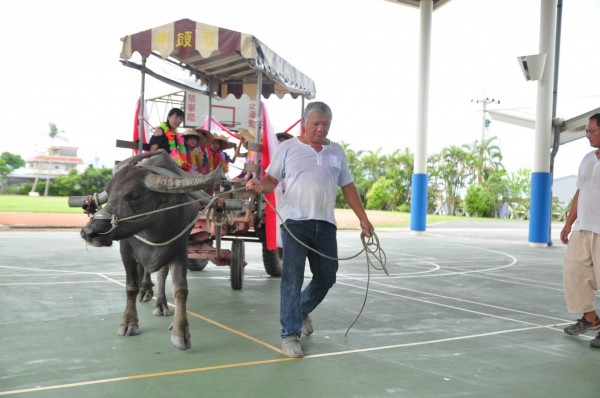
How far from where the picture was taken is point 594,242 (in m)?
5.48

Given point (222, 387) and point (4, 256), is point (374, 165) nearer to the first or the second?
point (4, 256)

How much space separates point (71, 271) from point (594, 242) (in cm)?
730

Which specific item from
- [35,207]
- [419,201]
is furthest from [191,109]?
[35,207]

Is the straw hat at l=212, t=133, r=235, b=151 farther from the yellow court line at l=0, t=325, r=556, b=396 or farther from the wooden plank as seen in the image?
the yellow court line at l=0, t=325, r=556, b=396

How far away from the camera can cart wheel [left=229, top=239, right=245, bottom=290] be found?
7676 mm

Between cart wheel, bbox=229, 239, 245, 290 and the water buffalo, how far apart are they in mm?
2260

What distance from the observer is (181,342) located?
4.74 metres

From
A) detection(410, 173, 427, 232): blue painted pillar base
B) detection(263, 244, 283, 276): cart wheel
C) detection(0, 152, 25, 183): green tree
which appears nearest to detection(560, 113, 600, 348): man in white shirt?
detection(263, 244, 283, 276): cart wheel

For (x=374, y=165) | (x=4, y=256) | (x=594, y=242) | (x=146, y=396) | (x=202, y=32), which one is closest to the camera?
(x=146, y=396)

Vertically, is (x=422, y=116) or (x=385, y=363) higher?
(x=422, y=116)

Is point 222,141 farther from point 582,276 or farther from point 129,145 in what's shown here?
point 582,276

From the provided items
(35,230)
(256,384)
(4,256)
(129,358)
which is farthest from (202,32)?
(35,230)

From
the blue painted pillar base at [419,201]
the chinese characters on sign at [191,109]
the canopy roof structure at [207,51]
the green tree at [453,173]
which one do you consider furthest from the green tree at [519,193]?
the canopy roof structure at [207,51]

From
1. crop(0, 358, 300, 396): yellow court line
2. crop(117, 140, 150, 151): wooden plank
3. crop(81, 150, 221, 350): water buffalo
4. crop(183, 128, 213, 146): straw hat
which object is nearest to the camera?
crop(0, 358, 300, 396): yellow court line
